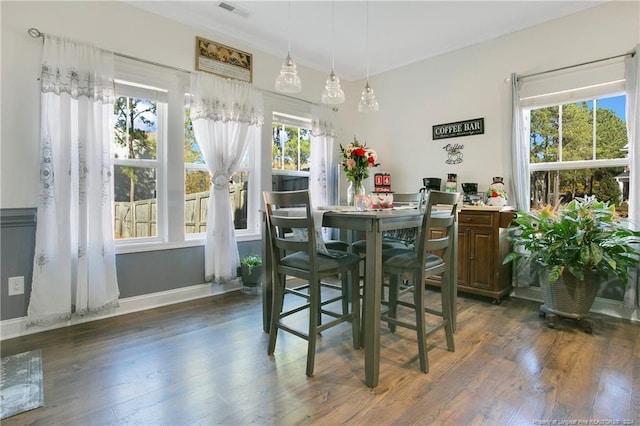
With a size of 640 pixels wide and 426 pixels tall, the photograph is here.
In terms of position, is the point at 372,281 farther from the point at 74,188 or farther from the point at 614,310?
the point at 614,310

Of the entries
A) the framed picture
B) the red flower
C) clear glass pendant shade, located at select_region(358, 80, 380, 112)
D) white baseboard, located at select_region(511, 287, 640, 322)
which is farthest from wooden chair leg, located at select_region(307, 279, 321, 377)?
white baseboard, located at select_region(511, 287, 640, 322)

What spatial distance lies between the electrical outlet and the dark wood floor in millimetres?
341

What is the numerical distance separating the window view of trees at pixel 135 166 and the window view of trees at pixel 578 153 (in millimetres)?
3814

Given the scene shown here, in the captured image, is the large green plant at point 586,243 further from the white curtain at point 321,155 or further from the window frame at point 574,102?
the white curtain at point 321,155

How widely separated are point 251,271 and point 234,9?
2.51 meters

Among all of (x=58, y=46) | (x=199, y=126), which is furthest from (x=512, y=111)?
(x=58, y=46)

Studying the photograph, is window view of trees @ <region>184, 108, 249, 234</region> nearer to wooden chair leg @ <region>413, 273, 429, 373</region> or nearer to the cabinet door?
wooden chair leg @ <region>413, 273, 429, 373</region>

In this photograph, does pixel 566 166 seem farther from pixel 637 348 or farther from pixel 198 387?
pixel 198 387

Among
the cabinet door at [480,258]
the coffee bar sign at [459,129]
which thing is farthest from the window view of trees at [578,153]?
the cabinet door at [480,258]

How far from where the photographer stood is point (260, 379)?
1.86m

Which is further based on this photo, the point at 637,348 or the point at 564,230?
the point at 564,230

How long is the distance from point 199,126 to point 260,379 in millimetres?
2398

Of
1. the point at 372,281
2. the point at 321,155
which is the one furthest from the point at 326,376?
the point at 321,155

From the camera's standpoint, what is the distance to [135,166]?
3.06 metres
